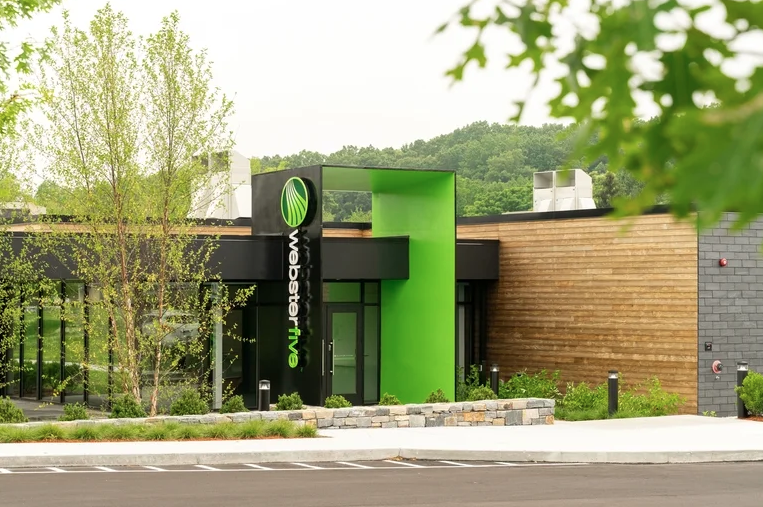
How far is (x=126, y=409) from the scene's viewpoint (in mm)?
20328

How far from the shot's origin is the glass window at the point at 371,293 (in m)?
26.1

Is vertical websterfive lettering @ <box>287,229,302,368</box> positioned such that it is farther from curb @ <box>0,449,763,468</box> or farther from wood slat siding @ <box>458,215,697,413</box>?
curb @ <box>0,449,763,468</box>

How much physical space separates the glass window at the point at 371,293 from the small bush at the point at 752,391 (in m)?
8.05

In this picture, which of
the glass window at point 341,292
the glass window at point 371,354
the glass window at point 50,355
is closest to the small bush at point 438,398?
the glass window at point 371,354

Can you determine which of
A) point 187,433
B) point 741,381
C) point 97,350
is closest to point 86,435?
point 187,433

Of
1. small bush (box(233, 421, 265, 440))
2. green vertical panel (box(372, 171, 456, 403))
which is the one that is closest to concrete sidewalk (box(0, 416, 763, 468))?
small bush (box(233, 421, 265, 440))

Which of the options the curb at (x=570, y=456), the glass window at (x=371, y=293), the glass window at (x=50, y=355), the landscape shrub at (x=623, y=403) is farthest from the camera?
the glass window at (x=371, y=293)

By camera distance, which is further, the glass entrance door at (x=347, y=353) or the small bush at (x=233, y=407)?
the glass entrance door at (x=347, y=353)

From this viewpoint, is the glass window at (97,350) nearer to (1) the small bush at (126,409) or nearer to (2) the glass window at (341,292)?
(1) the small bush at (126,409)

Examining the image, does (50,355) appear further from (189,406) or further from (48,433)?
(48,433)

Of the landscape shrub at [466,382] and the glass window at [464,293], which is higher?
the glass window at [464,293]

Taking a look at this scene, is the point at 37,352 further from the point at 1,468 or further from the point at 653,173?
the point at 653,173

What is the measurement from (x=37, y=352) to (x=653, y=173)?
23853 millimetres

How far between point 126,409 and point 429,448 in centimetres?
581
